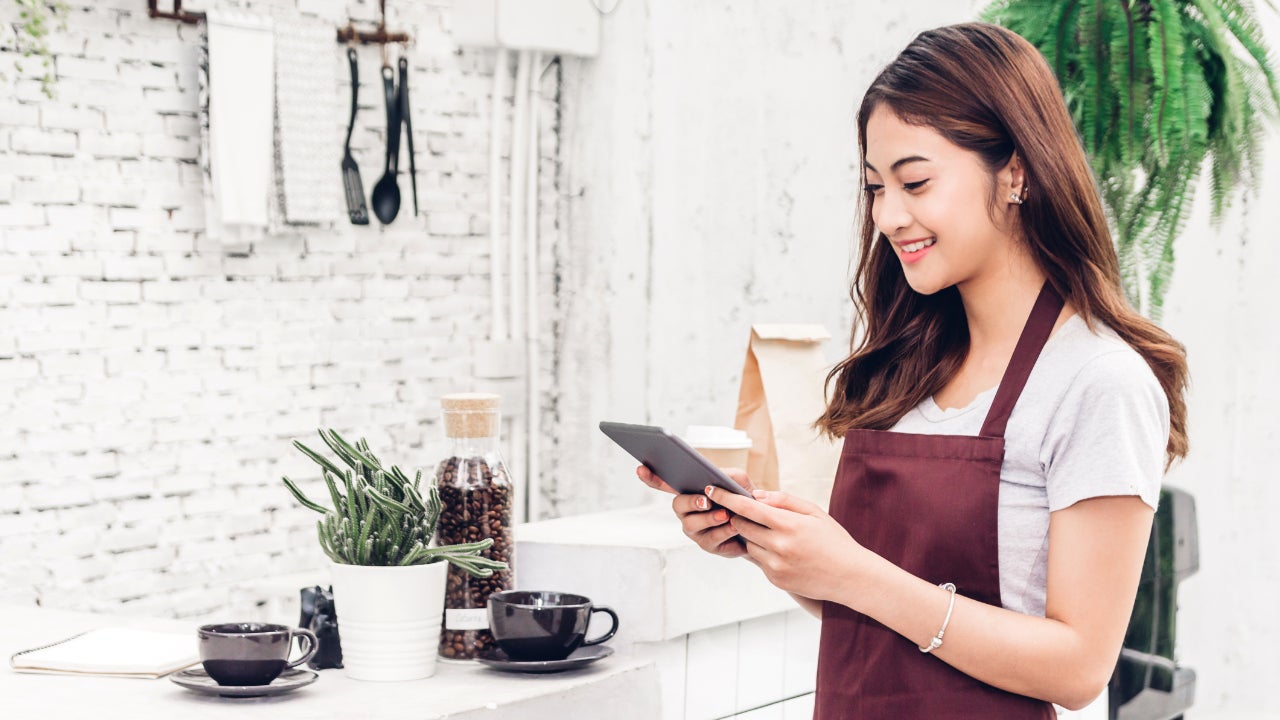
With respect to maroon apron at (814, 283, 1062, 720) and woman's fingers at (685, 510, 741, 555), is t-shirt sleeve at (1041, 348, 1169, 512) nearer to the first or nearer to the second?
maroon apron at (814, 283, 1062, 720)

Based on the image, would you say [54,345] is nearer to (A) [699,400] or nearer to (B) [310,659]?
(A) [699,400]

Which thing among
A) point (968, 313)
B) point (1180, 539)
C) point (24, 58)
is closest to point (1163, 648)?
point (1180, 539)

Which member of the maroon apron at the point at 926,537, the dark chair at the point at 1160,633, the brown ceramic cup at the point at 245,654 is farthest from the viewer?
the dark chair at the point at 1160,633

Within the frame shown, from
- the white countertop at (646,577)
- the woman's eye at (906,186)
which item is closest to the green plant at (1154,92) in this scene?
the white countertop at (646,577)

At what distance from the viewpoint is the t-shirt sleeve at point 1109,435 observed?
3.85 feet

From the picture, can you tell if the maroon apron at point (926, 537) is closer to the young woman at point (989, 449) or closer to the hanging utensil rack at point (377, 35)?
the young woman at point (989, 449)

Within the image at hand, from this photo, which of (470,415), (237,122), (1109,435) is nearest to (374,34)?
(237,122)

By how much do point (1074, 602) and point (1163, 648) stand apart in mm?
1660

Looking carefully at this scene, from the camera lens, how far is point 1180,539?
271cm

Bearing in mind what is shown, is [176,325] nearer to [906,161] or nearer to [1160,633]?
[1160,633]

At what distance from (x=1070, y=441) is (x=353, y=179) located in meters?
3.00

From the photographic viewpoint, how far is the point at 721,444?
1931 mm

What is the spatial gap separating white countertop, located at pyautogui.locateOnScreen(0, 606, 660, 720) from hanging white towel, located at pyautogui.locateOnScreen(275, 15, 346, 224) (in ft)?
6.96

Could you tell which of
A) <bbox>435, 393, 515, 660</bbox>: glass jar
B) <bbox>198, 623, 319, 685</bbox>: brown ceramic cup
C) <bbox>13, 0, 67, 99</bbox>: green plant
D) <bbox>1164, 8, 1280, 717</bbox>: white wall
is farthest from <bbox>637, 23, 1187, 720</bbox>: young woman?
<bbox>1164, 8, 1280, 717</bbox>: white wall
